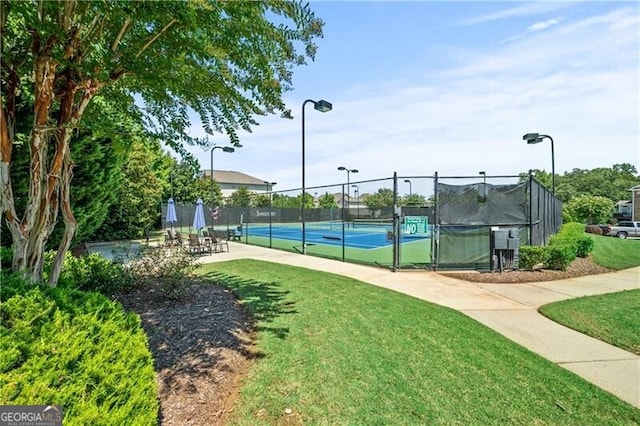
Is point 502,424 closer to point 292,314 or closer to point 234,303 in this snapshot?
point 292,314

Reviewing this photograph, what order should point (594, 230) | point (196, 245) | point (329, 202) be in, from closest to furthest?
point (196, 245), point (594, 230), point (329, 202)

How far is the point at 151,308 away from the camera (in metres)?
4.99

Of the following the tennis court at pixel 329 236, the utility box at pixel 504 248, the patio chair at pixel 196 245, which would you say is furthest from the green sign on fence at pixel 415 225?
the patio chair at pixel 196 245

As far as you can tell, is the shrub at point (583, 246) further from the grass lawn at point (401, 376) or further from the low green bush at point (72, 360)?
the low green bush at point (72, 360)

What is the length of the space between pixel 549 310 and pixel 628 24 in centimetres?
434

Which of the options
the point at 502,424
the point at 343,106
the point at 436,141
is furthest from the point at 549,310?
the point at 436,141

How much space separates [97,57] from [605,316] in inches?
291

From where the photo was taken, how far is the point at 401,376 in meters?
3.08

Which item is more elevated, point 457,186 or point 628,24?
point 628,24

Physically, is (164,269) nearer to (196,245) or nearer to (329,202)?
(196,245)

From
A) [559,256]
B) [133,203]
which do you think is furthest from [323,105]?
[133,203]

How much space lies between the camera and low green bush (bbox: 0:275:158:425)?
4.99ft

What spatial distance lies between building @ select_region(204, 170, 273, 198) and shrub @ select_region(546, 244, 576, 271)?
56.8 m

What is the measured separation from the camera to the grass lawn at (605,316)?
4152 millimetres
